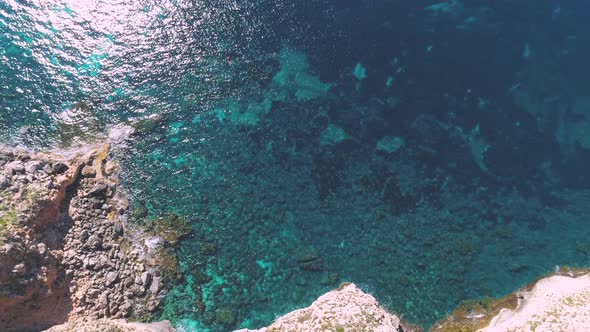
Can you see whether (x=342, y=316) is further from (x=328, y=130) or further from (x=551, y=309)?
(x=328, y=130)

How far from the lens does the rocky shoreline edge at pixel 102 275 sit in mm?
34531

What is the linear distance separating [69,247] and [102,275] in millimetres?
4263

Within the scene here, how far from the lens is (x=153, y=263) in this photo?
131ft

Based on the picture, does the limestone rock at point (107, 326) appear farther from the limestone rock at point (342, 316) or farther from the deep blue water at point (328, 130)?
the limestone rock at point (342, 316)

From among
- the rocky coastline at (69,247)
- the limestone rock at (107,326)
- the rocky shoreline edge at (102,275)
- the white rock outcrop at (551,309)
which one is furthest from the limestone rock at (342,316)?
the rocky coastline at (69,247)

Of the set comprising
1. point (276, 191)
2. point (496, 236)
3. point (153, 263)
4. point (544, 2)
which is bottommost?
point (496, 236)

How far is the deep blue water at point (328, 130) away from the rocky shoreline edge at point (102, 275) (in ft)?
6.04

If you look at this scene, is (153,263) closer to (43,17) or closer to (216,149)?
(216,149)

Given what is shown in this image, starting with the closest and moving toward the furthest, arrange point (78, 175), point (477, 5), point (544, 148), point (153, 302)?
point (153, 302) < point (78, 175) < point (544, 148) < point (477, 5)

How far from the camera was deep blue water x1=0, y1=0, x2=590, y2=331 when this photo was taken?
42.0 m

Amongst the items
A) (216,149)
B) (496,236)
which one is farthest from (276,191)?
(496,236)

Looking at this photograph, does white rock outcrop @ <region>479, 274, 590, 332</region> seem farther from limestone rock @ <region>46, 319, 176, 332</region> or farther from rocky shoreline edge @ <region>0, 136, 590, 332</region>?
limestone rock @ <region>46, 319, 176, 332</region>

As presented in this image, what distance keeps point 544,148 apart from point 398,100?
20.2 metres

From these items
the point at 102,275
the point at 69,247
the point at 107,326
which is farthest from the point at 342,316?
the point at 69,247
